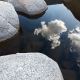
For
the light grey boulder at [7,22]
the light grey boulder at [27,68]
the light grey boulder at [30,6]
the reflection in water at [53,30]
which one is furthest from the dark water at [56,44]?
the light grey boulder at [27,68]

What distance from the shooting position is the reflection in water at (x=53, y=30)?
270 centimetres

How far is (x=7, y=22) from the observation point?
2.59m

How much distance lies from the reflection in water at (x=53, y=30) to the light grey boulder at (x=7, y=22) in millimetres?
765

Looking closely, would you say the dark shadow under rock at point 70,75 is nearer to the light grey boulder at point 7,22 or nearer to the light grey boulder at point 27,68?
the light grey boulder at point 27,68

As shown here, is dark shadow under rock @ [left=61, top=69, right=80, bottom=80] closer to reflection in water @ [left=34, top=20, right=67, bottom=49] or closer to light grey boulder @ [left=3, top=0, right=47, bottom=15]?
reflection in water @ [left=34, top=20, right=67, bottom=49]

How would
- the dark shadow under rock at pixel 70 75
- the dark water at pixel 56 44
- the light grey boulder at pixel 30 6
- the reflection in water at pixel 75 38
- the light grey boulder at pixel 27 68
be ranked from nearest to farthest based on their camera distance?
the light grey boulder at pixel 27 68
the dark shadow under rock at pixel 70 75
the dark water at pixel 56 44
the reflection in water at pixel 75 38
the light grey boulder at pixel 30 6

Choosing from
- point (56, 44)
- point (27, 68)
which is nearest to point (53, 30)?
point (56, 44)

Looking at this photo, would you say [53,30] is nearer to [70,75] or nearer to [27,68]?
[70,75]

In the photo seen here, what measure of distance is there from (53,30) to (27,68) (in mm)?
2109

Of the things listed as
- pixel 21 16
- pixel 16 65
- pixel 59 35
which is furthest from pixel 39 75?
pixel 21 16

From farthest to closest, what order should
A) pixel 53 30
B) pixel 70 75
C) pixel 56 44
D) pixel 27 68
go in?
pixel 53 30 < pixel 56 44 < pixel 70 75 < pixel 27 68

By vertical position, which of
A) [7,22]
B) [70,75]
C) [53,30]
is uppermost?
[7,22]

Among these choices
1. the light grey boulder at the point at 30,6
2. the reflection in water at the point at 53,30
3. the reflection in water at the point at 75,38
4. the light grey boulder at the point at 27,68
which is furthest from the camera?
the light grey boulder at the point at 30,6

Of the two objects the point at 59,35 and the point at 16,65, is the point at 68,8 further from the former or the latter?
the point at 16,65
